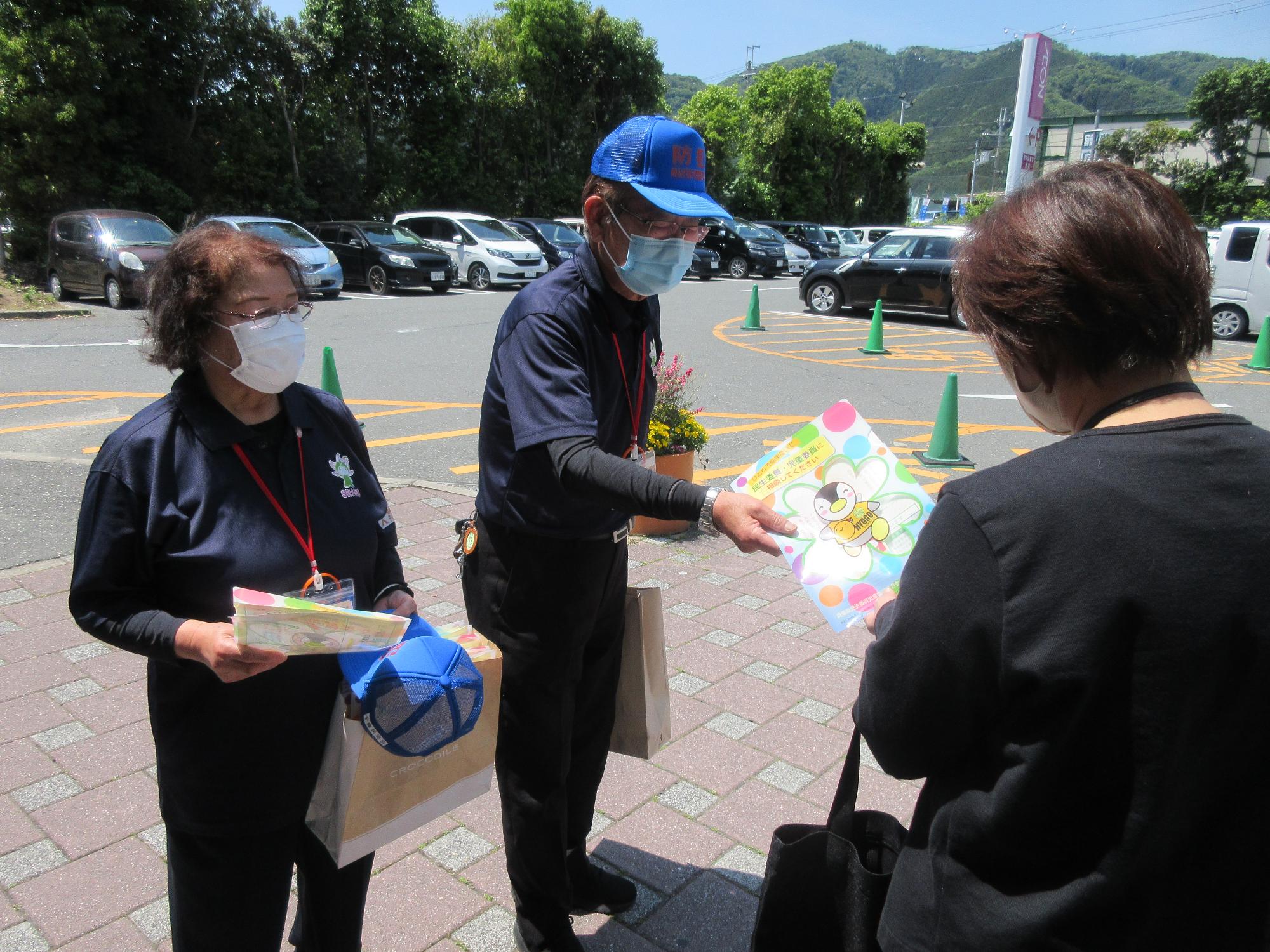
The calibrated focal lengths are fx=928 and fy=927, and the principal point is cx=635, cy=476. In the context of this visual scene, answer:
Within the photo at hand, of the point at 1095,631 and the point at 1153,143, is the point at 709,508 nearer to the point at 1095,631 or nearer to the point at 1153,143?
the point at 1095,631

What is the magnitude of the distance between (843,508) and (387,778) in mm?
1054

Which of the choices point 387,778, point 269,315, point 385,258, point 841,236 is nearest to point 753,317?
point 385,258

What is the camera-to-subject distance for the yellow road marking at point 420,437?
26.0 feet

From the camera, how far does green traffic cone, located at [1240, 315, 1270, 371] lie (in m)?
13.1

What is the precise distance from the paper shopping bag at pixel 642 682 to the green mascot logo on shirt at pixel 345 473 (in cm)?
86

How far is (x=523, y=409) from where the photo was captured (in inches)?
82.4

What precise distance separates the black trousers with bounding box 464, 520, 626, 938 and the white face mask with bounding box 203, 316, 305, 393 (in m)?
0.64

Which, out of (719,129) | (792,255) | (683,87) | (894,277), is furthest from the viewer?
(683,87)

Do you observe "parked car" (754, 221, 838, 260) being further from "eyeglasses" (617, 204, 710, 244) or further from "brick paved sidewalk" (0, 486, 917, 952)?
"eyeglasses" (617, 204, 710, 244)

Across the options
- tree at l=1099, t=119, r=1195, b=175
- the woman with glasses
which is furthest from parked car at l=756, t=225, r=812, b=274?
the woman with glasses

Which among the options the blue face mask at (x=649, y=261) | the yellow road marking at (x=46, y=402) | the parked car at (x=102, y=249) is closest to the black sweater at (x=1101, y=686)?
the blue face mask at (x=649, y=261)

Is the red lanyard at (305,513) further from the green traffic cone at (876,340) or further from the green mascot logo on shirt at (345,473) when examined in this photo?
the green traffic cone at (876,340)

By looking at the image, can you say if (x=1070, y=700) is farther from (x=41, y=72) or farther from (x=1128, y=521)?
(x=41, y=72)

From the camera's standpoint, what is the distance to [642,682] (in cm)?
264
